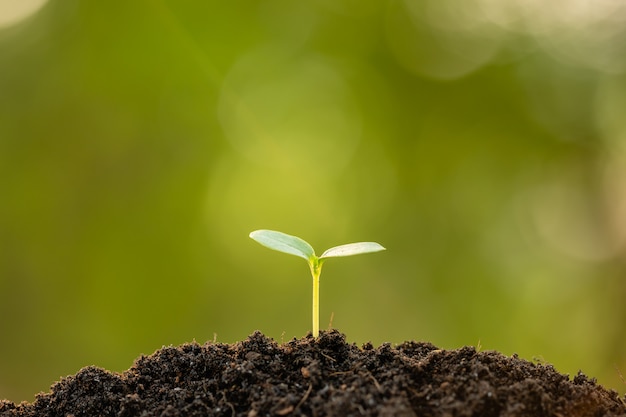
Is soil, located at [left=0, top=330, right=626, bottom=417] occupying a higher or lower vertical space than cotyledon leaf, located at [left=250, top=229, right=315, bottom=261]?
lower

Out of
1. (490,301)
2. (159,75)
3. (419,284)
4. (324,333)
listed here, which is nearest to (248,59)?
(159,75)

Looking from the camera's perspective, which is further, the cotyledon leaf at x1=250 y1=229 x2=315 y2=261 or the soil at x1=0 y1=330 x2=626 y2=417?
the cotyledon leaf at x1=250 y1=229 x2=315 y2=261

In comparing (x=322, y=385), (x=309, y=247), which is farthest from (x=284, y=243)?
(x=322, y=385)

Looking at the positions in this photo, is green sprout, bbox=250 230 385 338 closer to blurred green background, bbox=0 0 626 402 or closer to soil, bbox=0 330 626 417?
soil, bbox=0 330 626 417

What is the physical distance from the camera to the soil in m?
0.83

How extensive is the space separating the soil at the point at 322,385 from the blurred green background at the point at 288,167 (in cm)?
Answer: 249

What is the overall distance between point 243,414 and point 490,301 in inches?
112

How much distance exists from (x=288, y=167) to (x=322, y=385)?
2.83 metres

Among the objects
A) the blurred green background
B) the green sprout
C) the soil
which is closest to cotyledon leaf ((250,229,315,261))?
the green sprout

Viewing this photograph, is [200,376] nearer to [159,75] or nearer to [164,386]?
[164,386]

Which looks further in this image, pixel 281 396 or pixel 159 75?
pixel 159 75

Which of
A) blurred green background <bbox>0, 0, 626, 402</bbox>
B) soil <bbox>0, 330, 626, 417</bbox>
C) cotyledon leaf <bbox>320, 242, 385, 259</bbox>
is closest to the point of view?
soil <bbox>0, 330, 626, 417</bbox>

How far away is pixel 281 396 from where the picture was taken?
86cm

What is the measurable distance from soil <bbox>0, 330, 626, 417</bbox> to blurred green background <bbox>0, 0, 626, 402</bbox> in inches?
98.1
